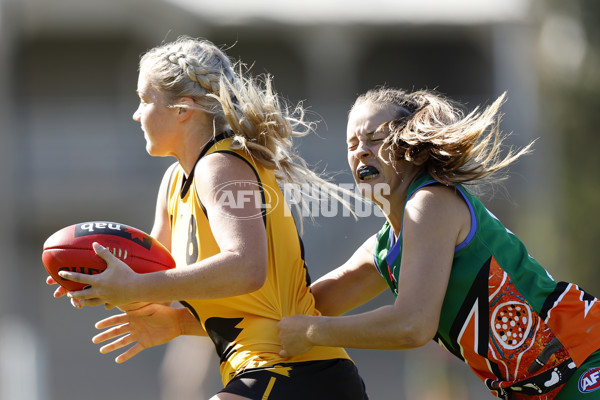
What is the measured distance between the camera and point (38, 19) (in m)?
19.7

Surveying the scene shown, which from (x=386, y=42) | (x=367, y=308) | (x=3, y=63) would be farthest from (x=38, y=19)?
(x=367, y=308)

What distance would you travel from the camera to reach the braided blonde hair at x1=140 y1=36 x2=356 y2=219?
3.12 metres

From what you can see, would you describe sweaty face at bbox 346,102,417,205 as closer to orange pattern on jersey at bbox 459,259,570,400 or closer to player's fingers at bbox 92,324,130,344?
orange pattern on jersey at bbox 459,259,570,400

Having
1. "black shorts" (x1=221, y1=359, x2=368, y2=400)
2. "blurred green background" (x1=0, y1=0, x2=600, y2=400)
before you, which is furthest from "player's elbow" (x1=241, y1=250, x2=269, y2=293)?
"blurred green background" (x1=0, y1=0, x2=600, y2=400)

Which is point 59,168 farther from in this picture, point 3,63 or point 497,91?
point 497,91

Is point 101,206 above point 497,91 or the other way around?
the other way around

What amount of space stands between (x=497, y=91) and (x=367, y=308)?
6.63 metres

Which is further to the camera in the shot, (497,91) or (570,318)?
(497,91)

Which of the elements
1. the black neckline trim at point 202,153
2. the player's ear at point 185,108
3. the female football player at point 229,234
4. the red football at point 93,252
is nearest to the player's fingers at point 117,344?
the female football player at point 229,234

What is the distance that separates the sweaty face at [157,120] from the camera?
316cm

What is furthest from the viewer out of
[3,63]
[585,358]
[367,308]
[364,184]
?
[3,63]

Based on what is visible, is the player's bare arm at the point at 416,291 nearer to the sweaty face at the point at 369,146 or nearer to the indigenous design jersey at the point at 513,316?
the indigenous design jersey at the point at 513,316

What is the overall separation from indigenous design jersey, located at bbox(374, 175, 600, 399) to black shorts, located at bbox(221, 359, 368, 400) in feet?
1.50

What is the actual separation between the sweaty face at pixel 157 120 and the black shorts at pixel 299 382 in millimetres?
935
